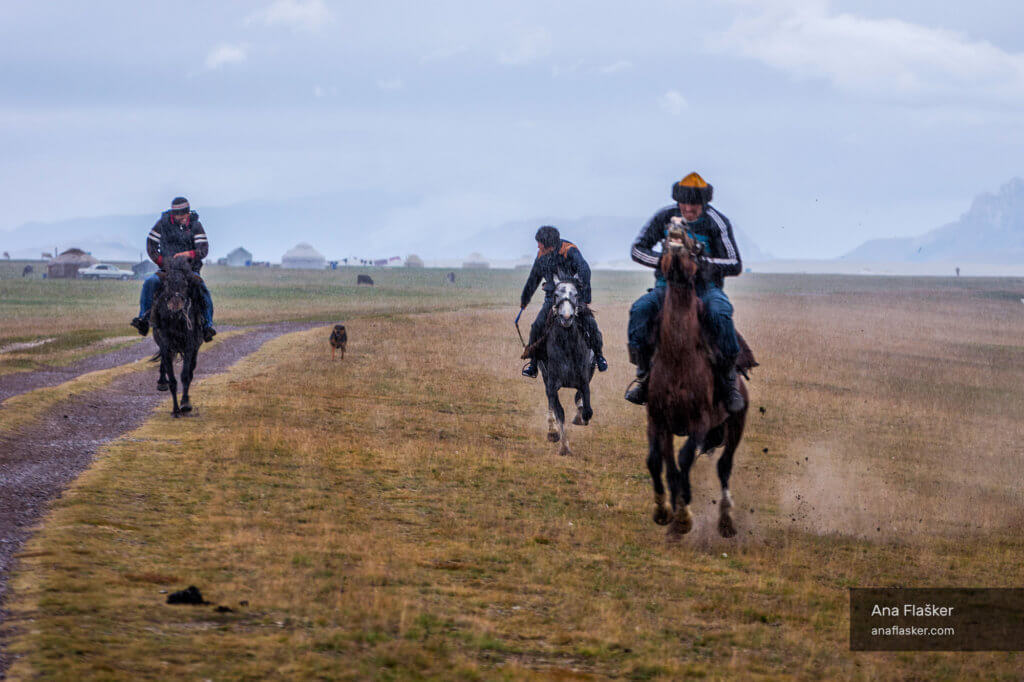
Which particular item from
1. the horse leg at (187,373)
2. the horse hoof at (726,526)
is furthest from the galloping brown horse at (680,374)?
the horse leg at (187,373)

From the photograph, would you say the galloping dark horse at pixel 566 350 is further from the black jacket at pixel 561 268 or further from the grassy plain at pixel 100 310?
the grassy plain at pixel 100 310

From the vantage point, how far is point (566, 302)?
1585 cm

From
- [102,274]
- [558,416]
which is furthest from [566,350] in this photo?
[102,274]

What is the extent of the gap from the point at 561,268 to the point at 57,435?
8.05 metres

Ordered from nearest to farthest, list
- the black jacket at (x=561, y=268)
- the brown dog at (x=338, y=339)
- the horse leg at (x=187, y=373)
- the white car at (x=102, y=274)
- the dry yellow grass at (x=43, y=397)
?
the black jacket at (x=561, y=268), the dry yellow grass at (x=43, y=397), the horse leg at (x=187, y=373), the brown dog at (x=338, y=339), the white car at (x=102, y=274)

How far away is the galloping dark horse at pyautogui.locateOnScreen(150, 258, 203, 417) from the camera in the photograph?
18094 millimetres

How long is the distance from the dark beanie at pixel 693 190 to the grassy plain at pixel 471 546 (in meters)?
3.77

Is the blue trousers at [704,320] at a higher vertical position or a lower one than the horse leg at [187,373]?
higher

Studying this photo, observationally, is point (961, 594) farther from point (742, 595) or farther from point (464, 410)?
point (464, 410)

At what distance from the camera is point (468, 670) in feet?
24.9

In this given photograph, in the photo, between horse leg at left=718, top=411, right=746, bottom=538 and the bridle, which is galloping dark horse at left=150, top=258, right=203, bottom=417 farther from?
the bridle

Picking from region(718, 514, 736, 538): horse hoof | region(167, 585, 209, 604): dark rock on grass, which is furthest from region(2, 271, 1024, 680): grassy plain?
region(718, 514, 736, 538): horse hoof

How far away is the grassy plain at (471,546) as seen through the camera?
7.93 metres

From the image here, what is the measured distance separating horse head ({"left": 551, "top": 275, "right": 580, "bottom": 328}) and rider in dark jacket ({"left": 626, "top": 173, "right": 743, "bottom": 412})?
5.06 metres
